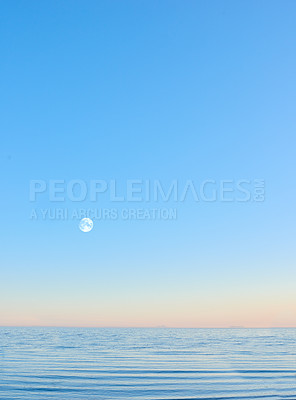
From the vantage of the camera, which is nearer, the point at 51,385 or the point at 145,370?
the point at 51,385

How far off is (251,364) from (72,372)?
18.5m

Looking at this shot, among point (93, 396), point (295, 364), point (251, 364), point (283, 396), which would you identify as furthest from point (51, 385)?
point (295, 364)

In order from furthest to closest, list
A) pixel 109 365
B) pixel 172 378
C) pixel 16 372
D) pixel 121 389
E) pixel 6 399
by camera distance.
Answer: pixel 109 365, pixel 16 372, pixel 172 378, pixel 121 389, pixel 6 399

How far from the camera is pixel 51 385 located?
1222 inches

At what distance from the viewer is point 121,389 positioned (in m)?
29.6

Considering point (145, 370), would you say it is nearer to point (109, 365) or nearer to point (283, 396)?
point (109, 365)

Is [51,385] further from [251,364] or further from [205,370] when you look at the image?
[251,364]

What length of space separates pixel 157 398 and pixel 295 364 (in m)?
23.4

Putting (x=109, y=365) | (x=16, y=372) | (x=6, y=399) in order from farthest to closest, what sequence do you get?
(x=109, y=365), (x=16, y=372), (x=6, y=399)

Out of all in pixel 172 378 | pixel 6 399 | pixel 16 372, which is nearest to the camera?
pixel 6 399

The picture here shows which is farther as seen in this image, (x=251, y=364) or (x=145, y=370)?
(x=251, y=364)

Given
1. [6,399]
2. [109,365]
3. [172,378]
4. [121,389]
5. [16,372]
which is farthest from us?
[109,365]

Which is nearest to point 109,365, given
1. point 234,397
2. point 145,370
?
point 145,370

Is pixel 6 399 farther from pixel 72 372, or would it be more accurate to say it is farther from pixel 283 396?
pixel 283 396
